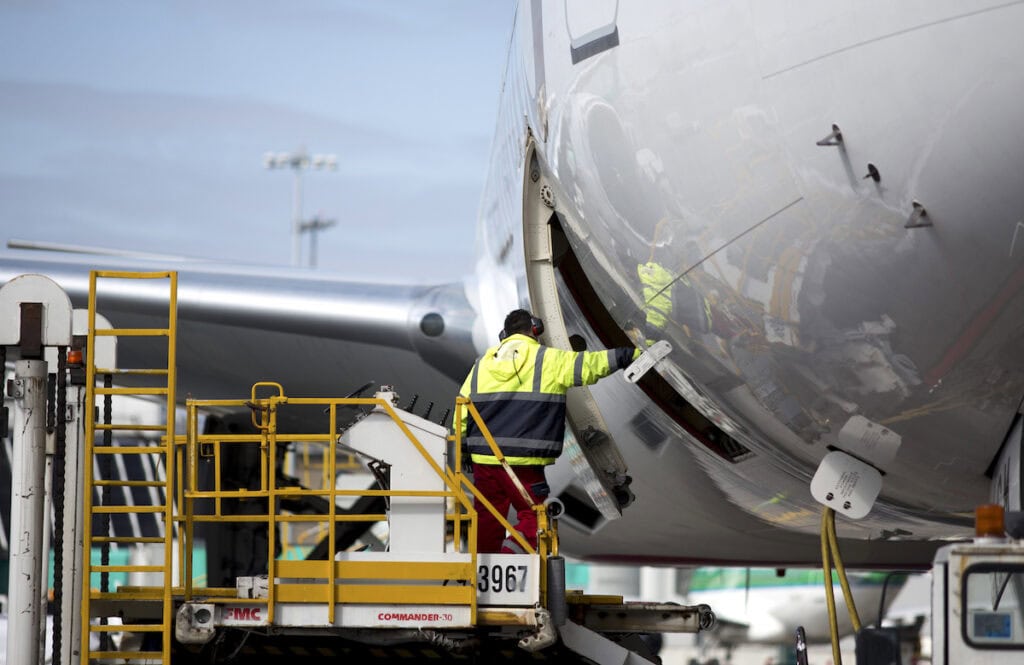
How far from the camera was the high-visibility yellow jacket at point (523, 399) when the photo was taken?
626 cm

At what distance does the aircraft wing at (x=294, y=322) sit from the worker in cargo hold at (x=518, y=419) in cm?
342

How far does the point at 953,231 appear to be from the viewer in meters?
4.45

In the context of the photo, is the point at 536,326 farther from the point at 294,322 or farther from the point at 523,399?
the point at 294,322

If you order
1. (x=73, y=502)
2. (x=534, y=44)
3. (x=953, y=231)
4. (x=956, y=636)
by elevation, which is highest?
(x=534, y=44)

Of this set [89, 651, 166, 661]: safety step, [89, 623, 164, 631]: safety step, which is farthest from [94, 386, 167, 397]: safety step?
[89, 651, 166, 661]: safety step

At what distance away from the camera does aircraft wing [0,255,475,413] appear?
10148 mm

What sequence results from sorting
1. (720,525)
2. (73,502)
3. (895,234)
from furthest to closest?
(720,525), (73,502), (895,234)

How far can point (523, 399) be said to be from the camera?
20.9ft

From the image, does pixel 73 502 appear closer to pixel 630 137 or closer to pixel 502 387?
pixel 502 387

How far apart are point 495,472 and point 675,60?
2201mm

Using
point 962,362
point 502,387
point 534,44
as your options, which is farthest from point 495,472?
point 962,362

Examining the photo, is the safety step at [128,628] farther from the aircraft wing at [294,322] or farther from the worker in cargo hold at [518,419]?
the aircraft wing at [294,322]

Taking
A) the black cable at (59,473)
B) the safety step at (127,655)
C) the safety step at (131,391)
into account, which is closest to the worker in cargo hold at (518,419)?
the safety step at (131,391)

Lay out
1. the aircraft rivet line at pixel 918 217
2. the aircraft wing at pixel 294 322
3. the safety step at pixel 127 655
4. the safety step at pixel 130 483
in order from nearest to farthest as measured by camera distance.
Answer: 1. the aircraft rivet line at pixel 918 217
2. the safety step at pixel 130 483
3. the safety step at pixel 127 655
4. the aircraft wing at pixel 294 322
